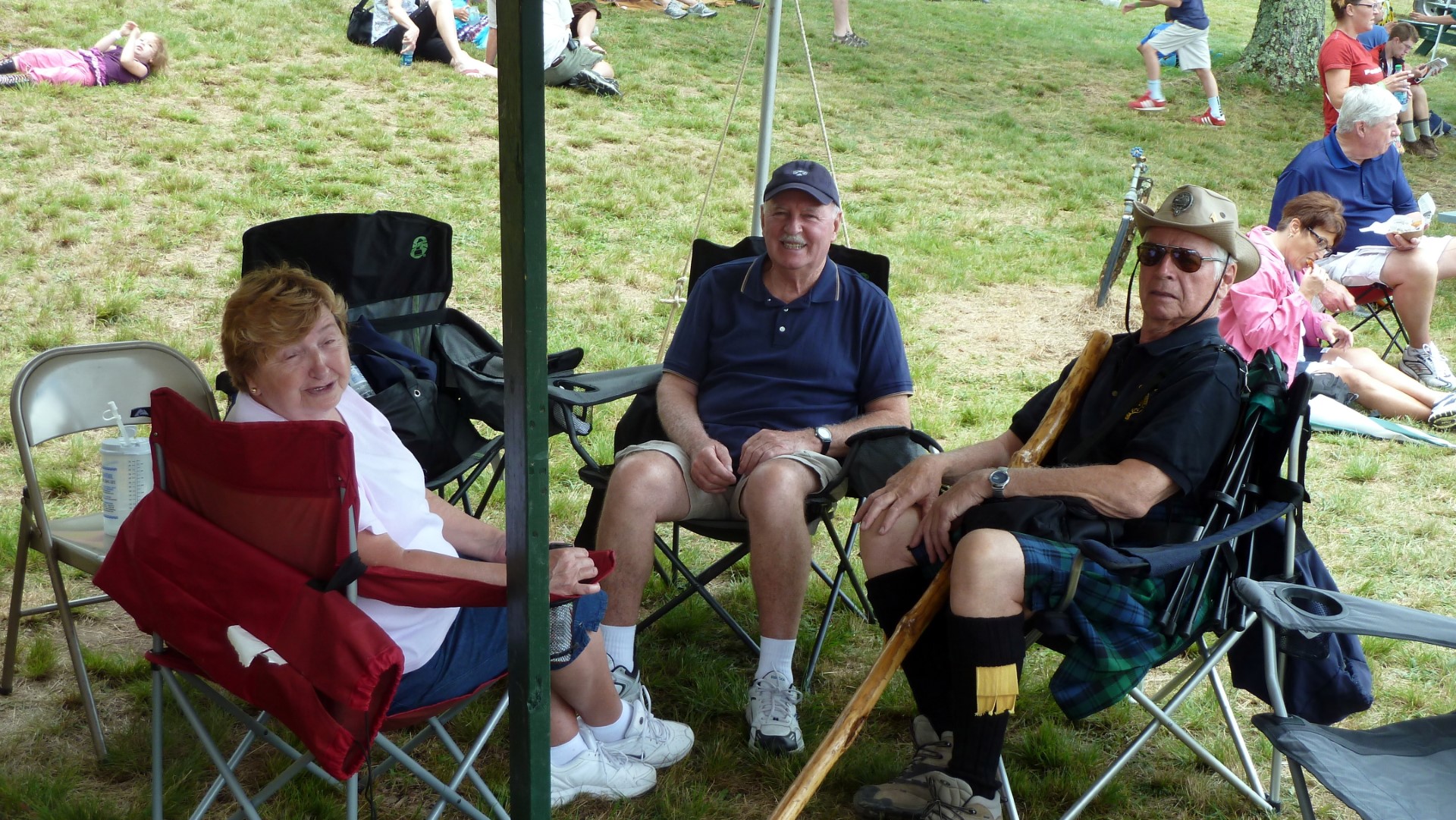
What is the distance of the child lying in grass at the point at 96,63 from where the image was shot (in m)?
7.70

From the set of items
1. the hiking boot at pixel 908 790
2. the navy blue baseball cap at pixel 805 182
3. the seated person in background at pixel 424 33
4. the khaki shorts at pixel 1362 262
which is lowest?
the hiking boot at pixel 908 790

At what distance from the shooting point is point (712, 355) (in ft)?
10.5

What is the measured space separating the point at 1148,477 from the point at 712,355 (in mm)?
1245

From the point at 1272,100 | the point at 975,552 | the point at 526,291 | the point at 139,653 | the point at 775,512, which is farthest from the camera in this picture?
the point at 1272,100

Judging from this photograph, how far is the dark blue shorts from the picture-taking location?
6.86 ft

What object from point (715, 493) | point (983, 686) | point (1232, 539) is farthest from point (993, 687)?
point (715, 493)

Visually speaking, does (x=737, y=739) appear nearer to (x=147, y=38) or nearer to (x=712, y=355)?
(x=712, y=355)

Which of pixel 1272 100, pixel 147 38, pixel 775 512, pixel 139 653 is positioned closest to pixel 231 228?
pixel 147 38

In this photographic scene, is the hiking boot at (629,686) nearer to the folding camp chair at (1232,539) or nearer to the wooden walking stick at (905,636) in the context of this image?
the wooden walking stick at (905,636)

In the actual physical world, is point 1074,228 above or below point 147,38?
below

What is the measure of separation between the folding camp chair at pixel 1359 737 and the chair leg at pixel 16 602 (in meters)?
2.52

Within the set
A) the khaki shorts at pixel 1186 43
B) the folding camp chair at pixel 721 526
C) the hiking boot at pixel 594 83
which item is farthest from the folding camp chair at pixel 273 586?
the khaki shorts at pixel 1186 43

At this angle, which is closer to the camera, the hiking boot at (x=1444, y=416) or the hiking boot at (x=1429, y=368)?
the hiking boot at (x=1444, y=416)

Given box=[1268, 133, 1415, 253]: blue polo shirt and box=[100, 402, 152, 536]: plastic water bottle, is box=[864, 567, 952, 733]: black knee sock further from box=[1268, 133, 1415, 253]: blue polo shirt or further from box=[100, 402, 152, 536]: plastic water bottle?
box=[1268, 133, 1415, 253]: blue polo shirt
